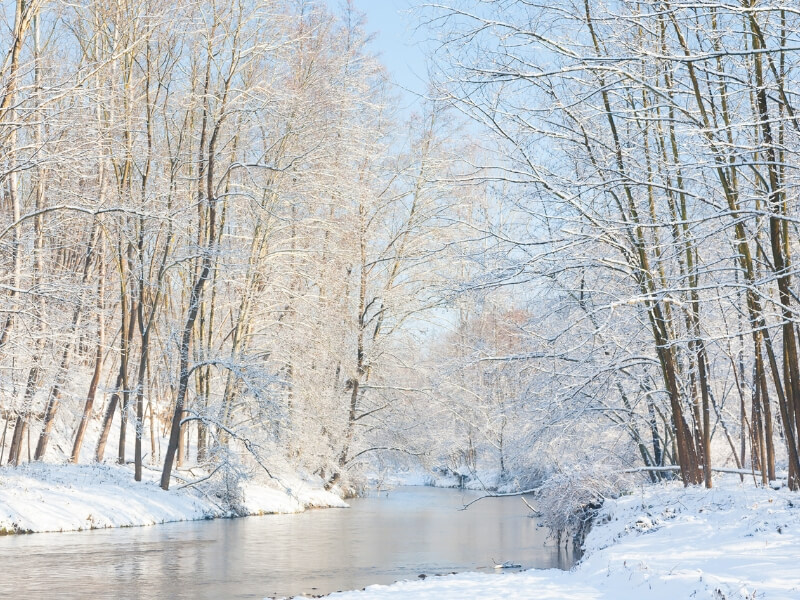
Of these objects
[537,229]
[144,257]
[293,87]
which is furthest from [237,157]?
[537,229]

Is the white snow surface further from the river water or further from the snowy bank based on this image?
the snowy bank

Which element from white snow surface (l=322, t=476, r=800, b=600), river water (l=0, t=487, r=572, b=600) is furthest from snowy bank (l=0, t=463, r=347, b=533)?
white snow surface (l=322, t=476, r=800, b=600)

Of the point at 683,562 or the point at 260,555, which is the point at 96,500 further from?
the point at 683,562

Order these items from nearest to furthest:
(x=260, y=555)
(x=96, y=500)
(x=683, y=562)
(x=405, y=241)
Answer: (x=683, y=562)
(x=260, y=555)
(x=96, y=500)
(x=405, y=241)

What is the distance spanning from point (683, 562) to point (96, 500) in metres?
13.9

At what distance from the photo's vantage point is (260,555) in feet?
45.3

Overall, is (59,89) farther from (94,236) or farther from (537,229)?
(94,236)

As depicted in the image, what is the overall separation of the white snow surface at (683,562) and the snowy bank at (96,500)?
974 centimetres

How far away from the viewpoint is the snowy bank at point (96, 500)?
16.4 m

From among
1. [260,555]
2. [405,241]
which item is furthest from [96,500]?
[405,241]

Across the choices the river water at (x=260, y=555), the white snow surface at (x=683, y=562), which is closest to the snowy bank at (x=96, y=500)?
the river water at (x=260, y=555)

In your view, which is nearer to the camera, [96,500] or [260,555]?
[260,555]

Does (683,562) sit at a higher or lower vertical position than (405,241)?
lower

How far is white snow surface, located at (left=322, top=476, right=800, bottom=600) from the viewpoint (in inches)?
282
